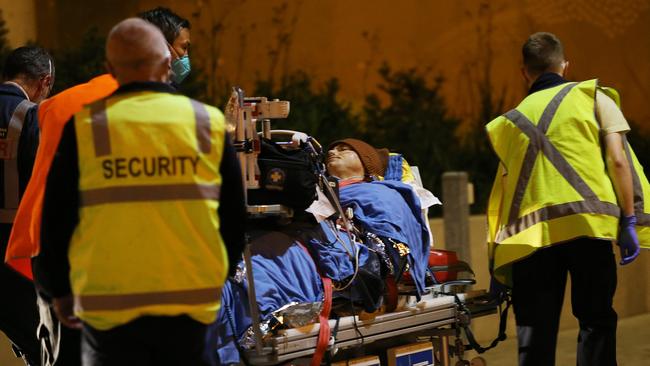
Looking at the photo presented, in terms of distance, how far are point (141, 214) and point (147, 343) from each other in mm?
391

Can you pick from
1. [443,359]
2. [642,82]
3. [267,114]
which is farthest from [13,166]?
[642,82]

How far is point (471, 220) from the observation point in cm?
775

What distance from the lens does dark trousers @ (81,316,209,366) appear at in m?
3.19

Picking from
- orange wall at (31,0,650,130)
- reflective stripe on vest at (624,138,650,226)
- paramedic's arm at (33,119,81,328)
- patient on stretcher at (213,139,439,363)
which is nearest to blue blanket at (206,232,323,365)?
patient on stretcher at (213,139,439,363)

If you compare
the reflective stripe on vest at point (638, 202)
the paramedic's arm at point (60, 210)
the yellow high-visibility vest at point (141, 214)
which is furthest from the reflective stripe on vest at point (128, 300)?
the reflective stripe on vest at point (638, 202)

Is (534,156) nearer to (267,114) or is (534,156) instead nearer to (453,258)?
(453,258)

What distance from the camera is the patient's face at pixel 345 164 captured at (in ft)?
17.8

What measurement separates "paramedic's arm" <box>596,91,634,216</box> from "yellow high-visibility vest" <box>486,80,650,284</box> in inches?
1.3

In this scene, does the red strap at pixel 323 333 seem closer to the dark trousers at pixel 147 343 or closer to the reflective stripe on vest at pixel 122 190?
the dark trousers at pixel 147 343

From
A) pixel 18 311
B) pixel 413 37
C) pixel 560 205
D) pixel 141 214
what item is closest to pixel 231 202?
pixel 141 214

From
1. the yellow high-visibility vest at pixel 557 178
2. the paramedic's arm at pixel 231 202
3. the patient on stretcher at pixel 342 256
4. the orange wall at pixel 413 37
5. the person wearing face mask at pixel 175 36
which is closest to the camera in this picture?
the paramedic's arm at pixel 231 202

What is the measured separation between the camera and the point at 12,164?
183 inches

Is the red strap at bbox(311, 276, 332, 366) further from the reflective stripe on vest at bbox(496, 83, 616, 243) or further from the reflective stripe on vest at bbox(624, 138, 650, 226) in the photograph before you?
the reflective stripe on vest at bbox(624, 138, 650, 226)

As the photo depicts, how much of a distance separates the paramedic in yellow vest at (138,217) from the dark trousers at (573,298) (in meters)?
2.04
